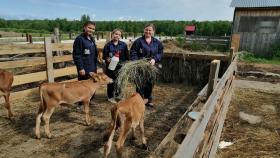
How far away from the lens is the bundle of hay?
6.41m

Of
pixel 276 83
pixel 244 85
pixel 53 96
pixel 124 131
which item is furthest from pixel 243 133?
pixel 276 83

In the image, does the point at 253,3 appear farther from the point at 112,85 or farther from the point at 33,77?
the point at 33,77

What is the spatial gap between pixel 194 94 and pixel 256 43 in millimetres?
12625

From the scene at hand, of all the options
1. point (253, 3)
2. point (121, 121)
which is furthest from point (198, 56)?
point (253, 3)

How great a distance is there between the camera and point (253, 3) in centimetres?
1912

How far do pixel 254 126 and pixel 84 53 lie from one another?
14.2ft

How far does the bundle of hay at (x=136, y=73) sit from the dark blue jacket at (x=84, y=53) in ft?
2.63

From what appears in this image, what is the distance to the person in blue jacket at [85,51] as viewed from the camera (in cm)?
641

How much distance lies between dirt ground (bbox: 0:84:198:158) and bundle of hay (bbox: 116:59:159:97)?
84 centimetres

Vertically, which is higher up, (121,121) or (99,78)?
(99,78)

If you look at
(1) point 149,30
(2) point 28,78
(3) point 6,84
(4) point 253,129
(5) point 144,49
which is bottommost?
(4) point 253,129

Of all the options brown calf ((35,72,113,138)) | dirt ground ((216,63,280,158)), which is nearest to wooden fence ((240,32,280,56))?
dirt ground ((216,63,280,158))

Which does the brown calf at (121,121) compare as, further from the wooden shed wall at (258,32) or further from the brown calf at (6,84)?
the wooden shed wall at (258,32)

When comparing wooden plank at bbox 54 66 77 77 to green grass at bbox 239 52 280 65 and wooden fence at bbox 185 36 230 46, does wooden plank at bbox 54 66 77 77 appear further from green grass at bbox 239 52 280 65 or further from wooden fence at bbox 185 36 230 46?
wooden fence at bbox 185 36 230 46
